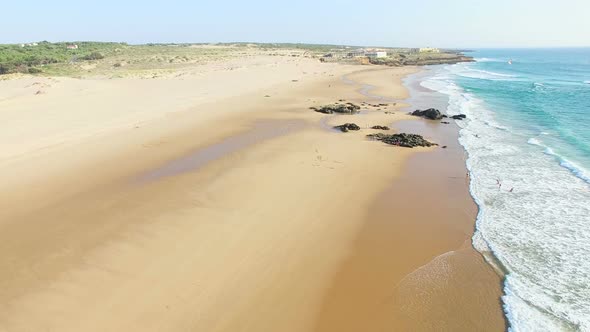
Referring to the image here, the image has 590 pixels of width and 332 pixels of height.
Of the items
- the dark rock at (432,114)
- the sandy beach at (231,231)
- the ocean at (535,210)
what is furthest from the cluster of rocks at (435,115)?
the sandy beach at (231,231)

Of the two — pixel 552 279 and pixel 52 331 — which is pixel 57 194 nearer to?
pixel 52 331

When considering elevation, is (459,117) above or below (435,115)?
below

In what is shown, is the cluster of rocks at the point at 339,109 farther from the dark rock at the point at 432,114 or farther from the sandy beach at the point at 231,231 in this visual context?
the sandy beach at the point at 231,231

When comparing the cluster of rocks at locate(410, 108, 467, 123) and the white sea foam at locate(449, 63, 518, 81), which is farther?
the white sea foam at locate(449, 63, 518, 81)

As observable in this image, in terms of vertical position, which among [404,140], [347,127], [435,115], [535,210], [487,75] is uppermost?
[487,75]

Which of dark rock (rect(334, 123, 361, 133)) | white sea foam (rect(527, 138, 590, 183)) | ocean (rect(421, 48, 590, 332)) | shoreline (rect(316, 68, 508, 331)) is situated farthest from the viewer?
dark rock (rect(334, 123, 361, 133))

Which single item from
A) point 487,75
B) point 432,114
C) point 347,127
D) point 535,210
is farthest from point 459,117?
point 487,75

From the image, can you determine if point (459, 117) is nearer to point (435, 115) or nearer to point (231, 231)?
point (435, 115)

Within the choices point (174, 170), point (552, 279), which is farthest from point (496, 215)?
point (174, 170)

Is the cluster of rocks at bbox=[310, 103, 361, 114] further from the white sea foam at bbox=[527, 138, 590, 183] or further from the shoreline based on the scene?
the shoreline

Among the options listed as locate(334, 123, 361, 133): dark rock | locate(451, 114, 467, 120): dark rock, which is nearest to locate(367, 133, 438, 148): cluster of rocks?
locate(334, 123, 361, 133): dark rock
